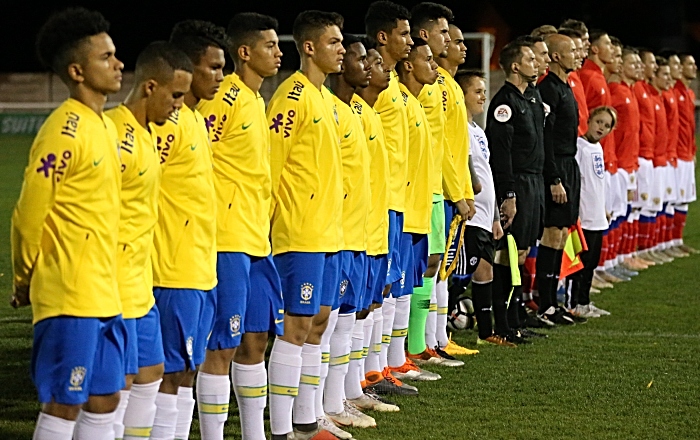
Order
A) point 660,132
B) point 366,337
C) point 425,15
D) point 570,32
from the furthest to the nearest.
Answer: point 660,132 < point 570,32 < point 425,15 < point 366,337

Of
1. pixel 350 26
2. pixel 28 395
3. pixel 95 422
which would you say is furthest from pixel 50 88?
pixel 95 422

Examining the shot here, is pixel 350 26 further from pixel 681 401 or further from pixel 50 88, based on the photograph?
pixel 681 401

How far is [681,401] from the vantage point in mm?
7070

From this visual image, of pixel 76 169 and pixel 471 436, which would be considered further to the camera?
pixel 471 436

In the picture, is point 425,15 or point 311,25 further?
point 425,15

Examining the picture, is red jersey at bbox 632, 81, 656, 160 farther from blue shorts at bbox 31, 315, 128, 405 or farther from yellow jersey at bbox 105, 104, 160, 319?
blue shorts at bbox 31, 315, 128, 405

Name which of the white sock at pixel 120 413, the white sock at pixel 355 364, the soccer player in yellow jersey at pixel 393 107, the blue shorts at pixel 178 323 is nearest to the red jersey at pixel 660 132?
the soccer player in yellow jersey at pixel 393 107

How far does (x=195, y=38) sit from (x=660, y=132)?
10189mm

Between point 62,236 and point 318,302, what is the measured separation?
6.05 ft

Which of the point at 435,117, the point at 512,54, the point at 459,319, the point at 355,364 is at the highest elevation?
the point at 512,54

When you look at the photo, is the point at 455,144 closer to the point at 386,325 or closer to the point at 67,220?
the point at 386,325

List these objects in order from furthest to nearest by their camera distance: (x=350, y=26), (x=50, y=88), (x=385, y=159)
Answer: (x=350, y=26)
(x=50, y=88)
(x=385, y=159)

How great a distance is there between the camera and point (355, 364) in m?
6.70

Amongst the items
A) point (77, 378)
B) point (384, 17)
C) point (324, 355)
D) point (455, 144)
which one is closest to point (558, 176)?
point (455, 144)
